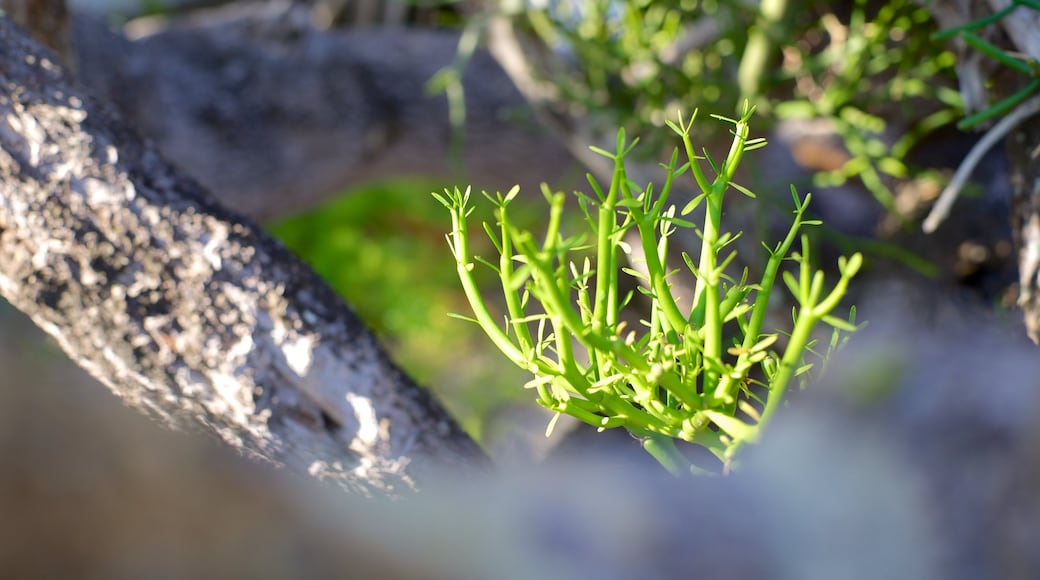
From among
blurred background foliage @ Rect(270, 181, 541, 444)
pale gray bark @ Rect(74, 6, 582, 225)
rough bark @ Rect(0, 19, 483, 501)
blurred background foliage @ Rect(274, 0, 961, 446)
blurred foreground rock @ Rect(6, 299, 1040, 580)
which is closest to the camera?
blurred foreground rock @ Rect(6, 299, 1040, 580)

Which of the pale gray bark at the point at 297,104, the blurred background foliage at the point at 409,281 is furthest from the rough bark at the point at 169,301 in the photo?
the blurred background foliage at the point at 409,281

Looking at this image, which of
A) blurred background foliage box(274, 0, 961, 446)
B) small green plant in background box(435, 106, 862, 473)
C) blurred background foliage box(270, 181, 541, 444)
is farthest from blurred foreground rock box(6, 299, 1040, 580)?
blurred background foliage box(270, 181, 541, 444)

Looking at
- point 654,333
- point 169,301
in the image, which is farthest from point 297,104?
point 654,333

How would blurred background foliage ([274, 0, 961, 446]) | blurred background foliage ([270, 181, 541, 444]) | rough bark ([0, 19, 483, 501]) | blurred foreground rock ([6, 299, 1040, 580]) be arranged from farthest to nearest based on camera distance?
blurred background foliage ([270, 181, 541, 444]) < blurred background foliage ([274, 0, 961, 446]) < rough bark ([0, 19, 483, 501]) < blurred foreground rock ([6, 299, 1040, 580])

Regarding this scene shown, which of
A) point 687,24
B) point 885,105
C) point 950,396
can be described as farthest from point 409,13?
point 950,396

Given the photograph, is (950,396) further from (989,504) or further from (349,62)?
(349,62)

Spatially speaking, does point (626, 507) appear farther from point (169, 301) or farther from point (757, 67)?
point (757, 67)

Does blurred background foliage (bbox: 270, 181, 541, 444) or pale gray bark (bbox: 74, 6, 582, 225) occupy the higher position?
blurred background foliage (bbox: 270, 181, 541, 444)

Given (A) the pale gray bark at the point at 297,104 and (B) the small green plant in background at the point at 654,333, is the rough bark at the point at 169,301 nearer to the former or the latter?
(B) the small green plant in background at the point at 654,333

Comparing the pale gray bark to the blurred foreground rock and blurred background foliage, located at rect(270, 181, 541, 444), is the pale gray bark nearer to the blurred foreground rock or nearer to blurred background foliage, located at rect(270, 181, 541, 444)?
blurred background foliage, located at rect(270, 181, 541, 444)

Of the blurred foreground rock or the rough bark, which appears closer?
the blurred foreground rock
